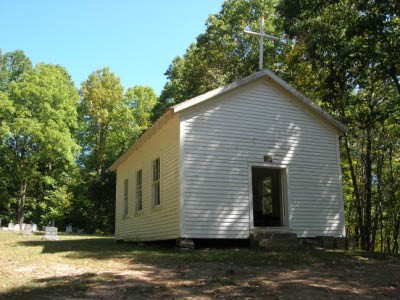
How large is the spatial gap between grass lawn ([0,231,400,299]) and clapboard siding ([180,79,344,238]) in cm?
172

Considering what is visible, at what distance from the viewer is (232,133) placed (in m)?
13.0

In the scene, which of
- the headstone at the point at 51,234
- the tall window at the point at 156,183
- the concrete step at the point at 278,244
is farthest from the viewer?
the headstone at the point at 51,234

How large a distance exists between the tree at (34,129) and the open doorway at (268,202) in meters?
26.5

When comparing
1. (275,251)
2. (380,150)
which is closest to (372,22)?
(275,251)

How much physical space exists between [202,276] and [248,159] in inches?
223

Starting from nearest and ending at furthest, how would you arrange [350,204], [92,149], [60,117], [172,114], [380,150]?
[172,114] → [380,150] → [350,204] → [60,117] → [92,149]

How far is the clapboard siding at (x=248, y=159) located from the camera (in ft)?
40.2

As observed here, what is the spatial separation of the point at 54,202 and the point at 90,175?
4218mm

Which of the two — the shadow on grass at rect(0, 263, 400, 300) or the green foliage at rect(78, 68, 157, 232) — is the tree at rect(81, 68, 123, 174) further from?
the shadow on grass at rect(0, 263, 400, 300)

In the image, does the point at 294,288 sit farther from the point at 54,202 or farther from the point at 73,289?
the point at 54,202

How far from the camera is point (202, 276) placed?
313 inches

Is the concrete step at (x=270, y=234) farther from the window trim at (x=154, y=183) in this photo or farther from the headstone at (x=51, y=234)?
the headstone at (x=51, y=234)

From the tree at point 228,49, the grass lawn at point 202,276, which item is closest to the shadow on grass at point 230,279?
the grass lawn at point 202,276

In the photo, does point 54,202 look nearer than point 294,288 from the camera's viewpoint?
No
